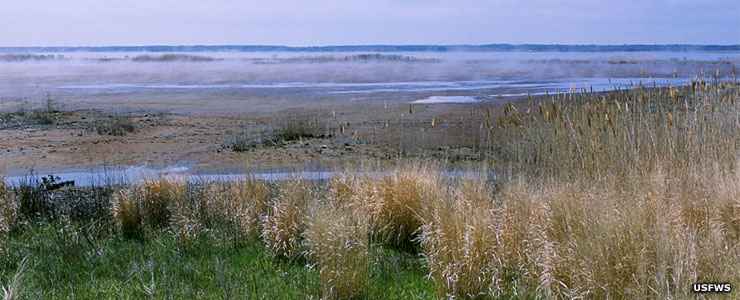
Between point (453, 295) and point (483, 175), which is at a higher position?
point (483, 175)

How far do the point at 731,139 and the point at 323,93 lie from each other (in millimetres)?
24151

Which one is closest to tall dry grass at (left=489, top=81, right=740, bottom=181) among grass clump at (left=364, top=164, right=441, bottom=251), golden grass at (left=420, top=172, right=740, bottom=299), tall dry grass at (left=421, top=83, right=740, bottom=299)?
tall dry grass at (left=421, top=83, right=740, bottom=299)

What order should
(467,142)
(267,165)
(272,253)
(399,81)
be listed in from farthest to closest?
(399,81) < (467,142) < (267,165) < (272,253)

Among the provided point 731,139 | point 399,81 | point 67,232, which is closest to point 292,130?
point 67,232

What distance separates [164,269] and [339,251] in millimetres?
1636

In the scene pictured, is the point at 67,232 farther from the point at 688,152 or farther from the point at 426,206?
the point at 688,152

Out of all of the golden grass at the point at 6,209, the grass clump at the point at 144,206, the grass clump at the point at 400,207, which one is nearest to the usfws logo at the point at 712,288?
the grass clump at the point at 400,207

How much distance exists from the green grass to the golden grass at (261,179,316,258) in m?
0.12

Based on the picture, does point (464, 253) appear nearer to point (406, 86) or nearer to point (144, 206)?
point (144, 206)

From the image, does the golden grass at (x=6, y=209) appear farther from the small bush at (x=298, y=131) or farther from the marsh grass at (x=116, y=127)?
the marsh grass at (x=116, y=127)

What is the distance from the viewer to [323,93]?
105ft

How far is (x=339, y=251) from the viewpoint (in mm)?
6883

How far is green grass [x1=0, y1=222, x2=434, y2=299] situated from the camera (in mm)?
6820

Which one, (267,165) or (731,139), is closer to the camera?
(731,139)
